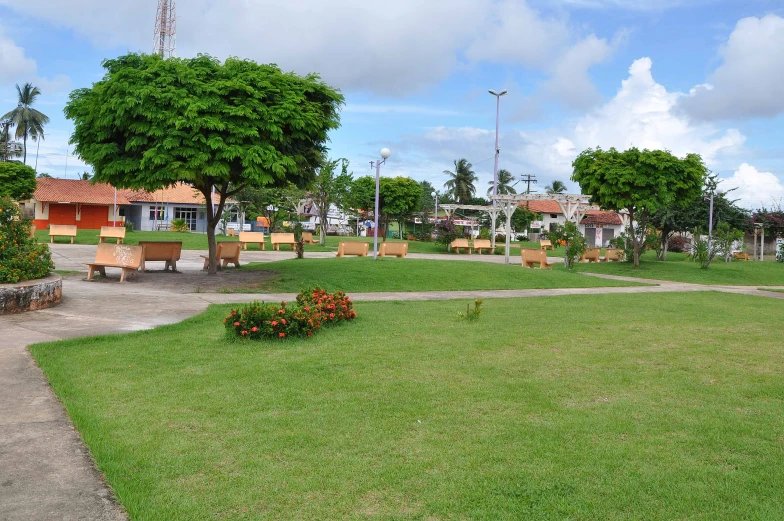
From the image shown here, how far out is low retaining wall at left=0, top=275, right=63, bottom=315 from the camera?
980cm

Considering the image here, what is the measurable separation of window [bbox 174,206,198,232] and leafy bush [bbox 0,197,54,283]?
46949mm

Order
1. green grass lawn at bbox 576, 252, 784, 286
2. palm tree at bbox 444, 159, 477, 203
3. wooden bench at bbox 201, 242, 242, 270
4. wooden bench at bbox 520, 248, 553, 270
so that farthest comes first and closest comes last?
palm tree at bbox 444, 159, 477, 203, wooden bench at bbox 520, 248, 553, 270, green grass lawn at bbox 576, 252, 784, 286, wooden bench at bbox 201, 242, 242, 270

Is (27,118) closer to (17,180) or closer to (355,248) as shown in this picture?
(17,180)

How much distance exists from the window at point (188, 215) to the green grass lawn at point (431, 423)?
5096cm

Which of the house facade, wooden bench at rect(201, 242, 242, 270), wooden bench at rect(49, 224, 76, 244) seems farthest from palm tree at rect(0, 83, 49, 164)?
wooden bench at rect(201, 242, 242, 270)

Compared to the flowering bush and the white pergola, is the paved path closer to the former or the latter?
the flowering bush

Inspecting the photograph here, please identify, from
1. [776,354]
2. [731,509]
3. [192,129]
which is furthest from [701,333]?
[192,129]

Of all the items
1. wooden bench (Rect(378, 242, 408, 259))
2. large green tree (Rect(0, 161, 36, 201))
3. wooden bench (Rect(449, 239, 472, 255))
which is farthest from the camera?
large green tree (Rect(0, 161, 36, 201))

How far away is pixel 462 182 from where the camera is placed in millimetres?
83500

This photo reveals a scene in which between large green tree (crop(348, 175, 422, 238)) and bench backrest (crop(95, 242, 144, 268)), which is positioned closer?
bench backrest (crop(95, 242, 144, 268))

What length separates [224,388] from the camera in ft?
19.2

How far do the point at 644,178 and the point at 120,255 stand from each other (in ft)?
60.7

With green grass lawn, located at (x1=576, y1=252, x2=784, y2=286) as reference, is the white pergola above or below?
above

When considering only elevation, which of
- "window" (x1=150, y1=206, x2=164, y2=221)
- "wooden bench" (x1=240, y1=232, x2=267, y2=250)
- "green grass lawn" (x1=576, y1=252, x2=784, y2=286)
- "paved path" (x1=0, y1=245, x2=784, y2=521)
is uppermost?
"window" (x1=150, y1=206, x2=164, y2=221)
